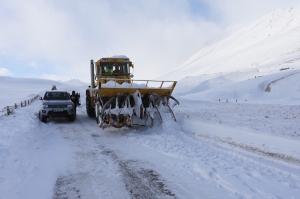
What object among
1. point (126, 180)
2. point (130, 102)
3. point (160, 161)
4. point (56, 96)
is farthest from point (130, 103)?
point (56, 96)

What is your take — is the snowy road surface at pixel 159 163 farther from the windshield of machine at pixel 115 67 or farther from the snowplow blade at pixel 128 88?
the windshield of machine at pixel 115 67

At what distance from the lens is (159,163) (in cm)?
577

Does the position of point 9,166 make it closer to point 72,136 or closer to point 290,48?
point 72,136

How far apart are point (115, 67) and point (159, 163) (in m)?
7.81

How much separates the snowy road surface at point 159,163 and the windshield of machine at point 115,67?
4316 millimetres

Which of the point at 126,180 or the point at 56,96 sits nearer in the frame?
the point at 126,180

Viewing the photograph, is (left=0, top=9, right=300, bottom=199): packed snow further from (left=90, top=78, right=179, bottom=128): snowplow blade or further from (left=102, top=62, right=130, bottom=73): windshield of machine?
(left=102, top=62, right=130, bottom=73): windshield of machine

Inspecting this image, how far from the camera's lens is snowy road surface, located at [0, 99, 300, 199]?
168 inches

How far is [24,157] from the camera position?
19.3 feet

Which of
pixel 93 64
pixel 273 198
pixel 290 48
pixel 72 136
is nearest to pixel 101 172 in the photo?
pixel 273 198

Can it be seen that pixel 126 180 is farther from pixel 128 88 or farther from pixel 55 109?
pixel 55 109

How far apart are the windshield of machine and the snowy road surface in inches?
170

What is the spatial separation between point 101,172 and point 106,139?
338cm

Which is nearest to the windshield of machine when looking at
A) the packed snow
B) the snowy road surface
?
the packed snow
